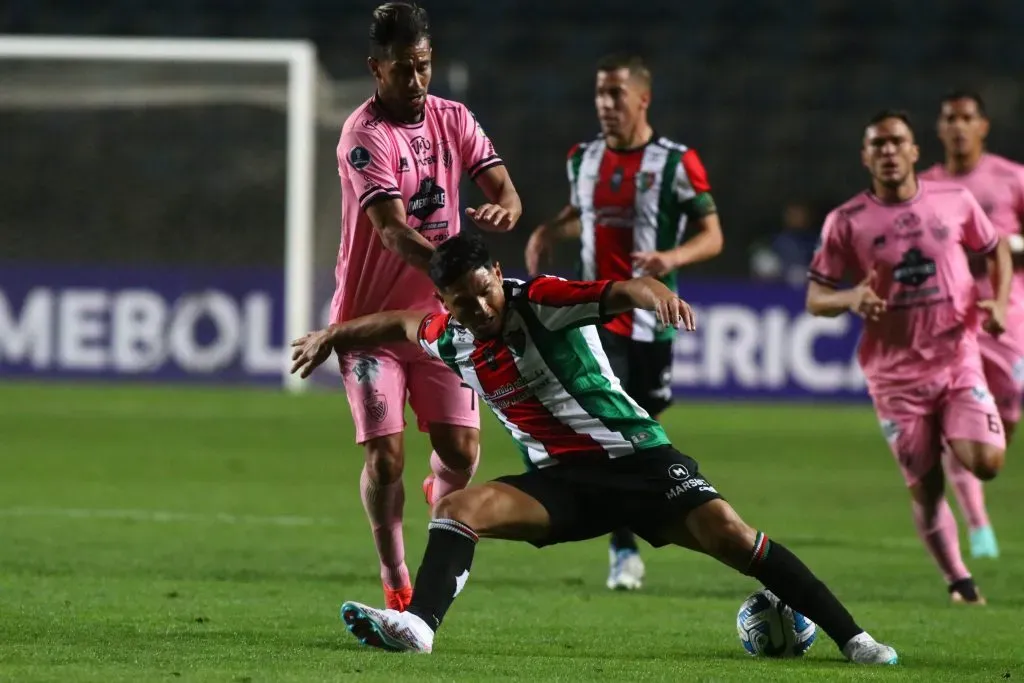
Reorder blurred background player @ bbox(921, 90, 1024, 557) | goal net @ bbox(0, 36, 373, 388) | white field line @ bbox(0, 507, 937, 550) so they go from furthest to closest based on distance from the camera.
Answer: goal net @ bbox(0, 36, 373, 388) < white field line @ bbox(0, 507, 937, 550) < blurred background player @ bbox(921, 90, 1024, 557)

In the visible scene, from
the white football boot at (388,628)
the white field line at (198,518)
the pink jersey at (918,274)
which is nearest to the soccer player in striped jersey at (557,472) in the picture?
the white football boot at (388,628)

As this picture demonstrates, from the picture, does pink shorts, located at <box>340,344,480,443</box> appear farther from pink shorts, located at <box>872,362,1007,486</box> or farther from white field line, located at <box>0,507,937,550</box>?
white field line, located at <box>0,507,937,550</box>

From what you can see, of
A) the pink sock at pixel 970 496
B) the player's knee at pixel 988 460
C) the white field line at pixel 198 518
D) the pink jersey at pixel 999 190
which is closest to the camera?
the player's knee at pixel 988 460

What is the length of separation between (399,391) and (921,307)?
8.07 ft

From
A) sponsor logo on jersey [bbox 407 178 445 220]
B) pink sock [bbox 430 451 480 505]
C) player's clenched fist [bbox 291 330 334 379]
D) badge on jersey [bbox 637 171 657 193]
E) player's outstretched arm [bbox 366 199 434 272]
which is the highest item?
badge on jersey [bbox 637 171 657 193]

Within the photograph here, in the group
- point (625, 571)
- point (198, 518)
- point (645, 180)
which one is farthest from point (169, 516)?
point (645, 180)

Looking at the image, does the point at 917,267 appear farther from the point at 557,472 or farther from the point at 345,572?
the point at 345,572

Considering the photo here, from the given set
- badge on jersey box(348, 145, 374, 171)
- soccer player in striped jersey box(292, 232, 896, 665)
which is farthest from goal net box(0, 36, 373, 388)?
soccer player in striped jersey box(292, 232, 896, 665)

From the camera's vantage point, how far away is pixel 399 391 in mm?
6371

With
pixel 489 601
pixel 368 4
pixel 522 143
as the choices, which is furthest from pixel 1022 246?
pixel 368 4

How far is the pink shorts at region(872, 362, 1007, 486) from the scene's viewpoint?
24.2 ft

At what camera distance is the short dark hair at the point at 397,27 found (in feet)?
19.6

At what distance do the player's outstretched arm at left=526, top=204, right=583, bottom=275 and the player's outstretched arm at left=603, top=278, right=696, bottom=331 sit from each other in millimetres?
2475

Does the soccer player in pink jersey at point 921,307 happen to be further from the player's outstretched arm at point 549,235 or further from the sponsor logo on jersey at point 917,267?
the player's outstretched arm at point 549,235
